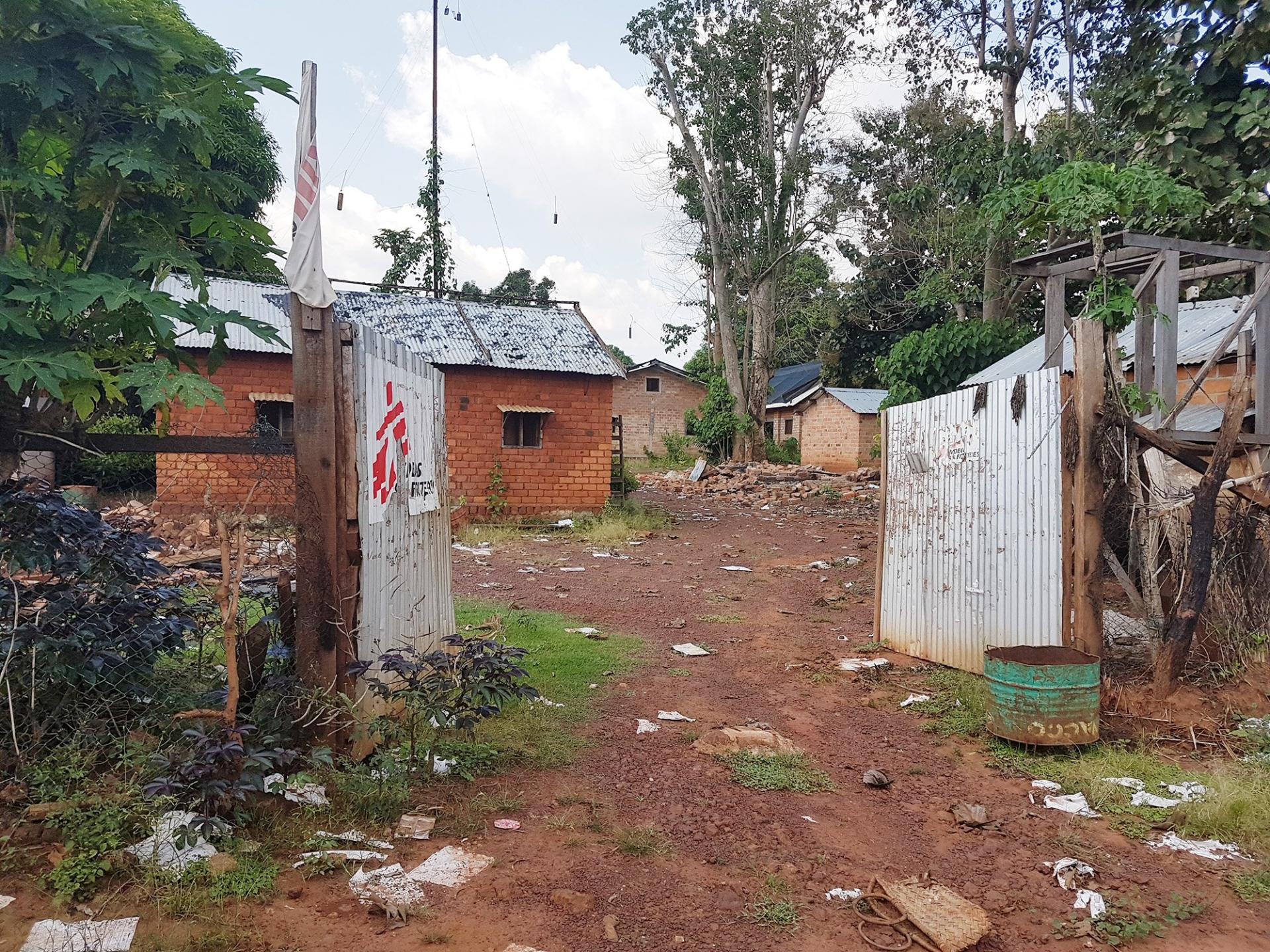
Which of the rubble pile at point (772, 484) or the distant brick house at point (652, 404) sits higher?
the distant brick house at point (652, 404)

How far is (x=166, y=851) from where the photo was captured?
3.25 m

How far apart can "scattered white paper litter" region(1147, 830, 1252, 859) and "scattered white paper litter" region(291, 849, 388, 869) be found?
11.3ft

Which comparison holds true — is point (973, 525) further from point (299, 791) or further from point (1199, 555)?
point (299, 791)

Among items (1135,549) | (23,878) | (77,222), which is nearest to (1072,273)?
(1135,549)

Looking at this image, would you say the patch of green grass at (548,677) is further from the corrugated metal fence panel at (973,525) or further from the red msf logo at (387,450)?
the corrugated metal fence panel at (973,525)

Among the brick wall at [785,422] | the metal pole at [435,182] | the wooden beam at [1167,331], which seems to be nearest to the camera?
the wooden beam at [1167,331]

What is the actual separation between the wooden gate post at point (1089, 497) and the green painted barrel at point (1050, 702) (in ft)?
1.92

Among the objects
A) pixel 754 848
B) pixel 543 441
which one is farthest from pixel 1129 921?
pixel 543 441

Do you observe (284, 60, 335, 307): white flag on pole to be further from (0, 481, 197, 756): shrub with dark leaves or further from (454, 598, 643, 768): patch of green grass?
(454, 598, 643, 768): patch of green grass

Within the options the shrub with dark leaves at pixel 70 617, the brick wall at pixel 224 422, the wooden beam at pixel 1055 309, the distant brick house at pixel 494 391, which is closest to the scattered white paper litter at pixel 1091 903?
the shrub with dark leaves at pixel 70 617

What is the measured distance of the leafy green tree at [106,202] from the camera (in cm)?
326

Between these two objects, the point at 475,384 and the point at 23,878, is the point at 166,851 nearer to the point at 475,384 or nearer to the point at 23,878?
the point at 23,878

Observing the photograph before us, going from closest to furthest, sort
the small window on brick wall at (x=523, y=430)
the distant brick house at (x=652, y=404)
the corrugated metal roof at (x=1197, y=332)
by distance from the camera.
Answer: the corrugated metal roof at (x=1197, y=332), the small window on brick wall at (x=523, y=430), the distant brick house at (x=652, y=404)

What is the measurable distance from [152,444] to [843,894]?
12.0ft
